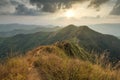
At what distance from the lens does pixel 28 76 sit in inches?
361

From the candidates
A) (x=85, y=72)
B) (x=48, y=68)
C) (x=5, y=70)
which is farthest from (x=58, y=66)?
(x=5, y=70)

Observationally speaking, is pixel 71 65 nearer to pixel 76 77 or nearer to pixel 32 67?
pixel 76 77

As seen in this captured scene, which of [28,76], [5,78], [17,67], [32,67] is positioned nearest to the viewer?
[5,78]

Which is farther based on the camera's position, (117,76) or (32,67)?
(32,67)

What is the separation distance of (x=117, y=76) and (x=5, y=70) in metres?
4.76

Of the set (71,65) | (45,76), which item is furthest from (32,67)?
(71,65)

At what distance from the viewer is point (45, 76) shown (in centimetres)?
962

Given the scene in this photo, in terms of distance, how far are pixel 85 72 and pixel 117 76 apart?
1.38m

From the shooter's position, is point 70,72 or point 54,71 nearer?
point 70,72

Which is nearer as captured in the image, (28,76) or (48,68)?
(28,76)

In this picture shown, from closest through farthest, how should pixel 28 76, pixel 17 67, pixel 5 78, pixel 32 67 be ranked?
pixel 5 78
pixel 28 76
pixel 17 67
pixel 32 67

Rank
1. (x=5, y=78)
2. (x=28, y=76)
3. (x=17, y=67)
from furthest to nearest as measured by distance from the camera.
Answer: (x=17, y=67) → (x=28, y=76) → (x=5, y=78)

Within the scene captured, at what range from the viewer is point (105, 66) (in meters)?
11.1

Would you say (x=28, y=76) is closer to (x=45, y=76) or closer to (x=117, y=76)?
(x=45, y=76)
